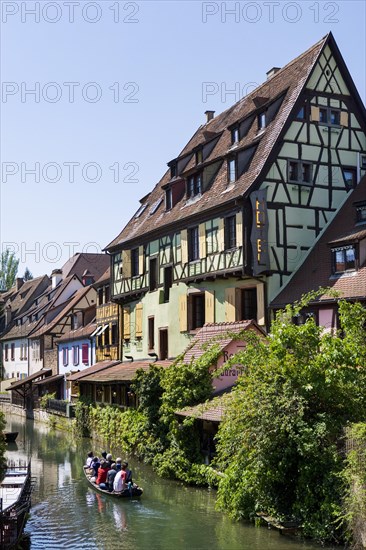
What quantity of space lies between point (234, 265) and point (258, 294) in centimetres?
144

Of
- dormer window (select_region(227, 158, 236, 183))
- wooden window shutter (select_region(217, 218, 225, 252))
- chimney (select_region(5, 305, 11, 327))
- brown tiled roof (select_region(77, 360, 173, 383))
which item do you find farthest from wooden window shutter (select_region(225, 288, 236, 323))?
chimney (select_region(5, 305, 11, 327))

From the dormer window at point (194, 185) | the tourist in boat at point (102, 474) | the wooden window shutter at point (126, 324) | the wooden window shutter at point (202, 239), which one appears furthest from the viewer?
the wooden window shutter at point (126, 324)

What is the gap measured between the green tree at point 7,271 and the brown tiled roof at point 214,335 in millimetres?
63874

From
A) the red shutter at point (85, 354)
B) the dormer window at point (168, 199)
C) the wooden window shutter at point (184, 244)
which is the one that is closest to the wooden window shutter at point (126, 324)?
the dormer window at point (168, 199)

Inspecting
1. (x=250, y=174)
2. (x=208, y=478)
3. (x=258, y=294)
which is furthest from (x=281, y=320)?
(x=250, y=174)

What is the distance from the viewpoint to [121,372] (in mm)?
36469

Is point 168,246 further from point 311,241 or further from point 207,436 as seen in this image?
point 207,436

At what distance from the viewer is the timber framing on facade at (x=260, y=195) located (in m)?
29.2

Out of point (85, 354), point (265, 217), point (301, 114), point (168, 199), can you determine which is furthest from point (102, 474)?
point (85, 354)

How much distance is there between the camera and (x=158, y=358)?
36625 millimetres

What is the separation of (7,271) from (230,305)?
65.0 m

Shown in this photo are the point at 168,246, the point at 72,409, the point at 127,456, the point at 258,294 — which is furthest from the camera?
the point at 72,409

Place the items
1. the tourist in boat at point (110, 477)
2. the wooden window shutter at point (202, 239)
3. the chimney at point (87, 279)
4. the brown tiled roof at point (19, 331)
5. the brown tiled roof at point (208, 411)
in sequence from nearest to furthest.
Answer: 1. the brown tiled roof at point (208, 411)
2. the tourist in boat at point (110, 477)
3. the wooden window shutter at point (202, 239)
4. the chimney at point (87, 279)
5. the brown tiled roof at point (19, 331)

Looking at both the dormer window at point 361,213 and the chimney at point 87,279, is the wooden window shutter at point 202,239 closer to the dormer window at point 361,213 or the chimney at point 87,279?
the dormer window at point 361,213
